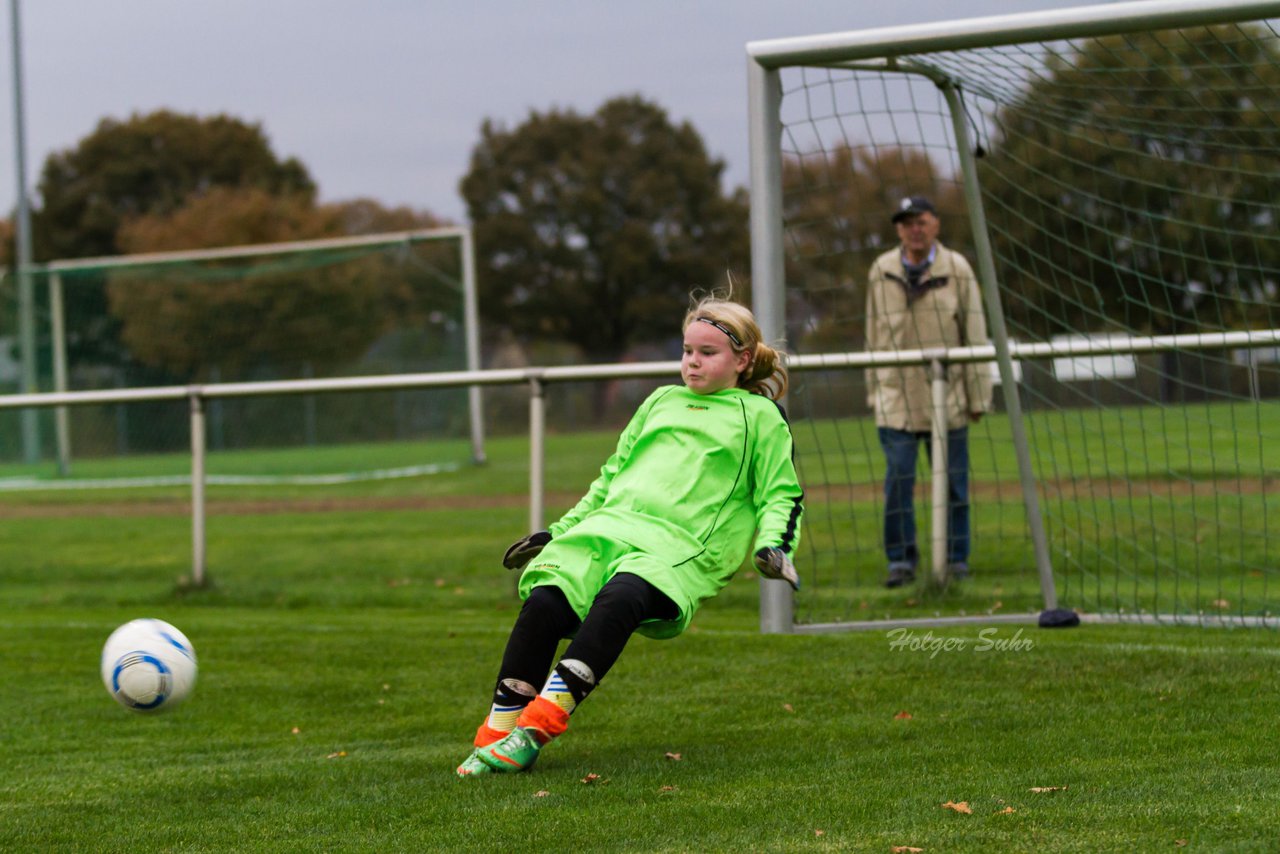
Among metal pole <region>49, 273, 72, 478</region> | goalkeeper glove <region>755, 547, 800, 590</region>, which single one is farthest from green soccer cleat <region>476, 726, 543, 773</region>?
metal pole <region>49, 273, 72, 478</region>

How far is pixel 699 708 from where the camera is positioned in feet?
16.1

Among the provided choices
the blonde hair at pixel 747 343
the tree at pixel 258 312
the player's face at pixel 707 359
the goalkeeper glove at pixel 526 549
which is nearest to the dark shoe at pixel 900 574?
the blonde hair at pixel 747 343

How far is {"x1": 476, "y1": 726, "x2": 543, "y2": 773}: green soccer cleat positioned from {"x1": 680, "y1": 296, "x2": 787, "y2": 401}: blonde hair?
1.29 metres

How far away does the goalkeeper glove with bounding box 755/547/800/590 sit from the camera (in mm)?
3791

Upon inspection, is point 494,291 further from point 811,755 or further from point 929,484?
point 811,755

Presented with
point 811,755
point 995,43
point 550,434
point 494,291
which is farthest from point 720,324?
point 494,291

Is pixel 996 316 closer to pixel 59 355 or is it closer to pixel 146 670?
pixel 146 670

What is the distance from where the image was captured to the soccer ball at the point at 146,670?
13.8 feet

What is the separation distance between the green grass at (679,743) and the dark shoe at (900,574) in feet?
2.48

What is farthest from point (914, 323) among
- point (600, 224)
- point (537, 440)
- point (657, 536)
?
point (600, 224)

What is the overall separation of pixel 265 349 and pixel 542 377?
15.2 meters

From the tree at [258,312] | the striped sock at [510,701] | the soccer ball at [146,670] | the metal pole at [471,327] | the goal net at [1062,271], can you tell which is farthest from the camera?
the tree at [258,312]

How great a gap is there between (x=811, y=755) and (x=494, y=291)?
43.7 metres

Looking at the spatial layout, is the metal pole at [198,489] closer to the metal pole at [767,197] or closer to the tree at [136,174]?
the metal pole at [767,197]
